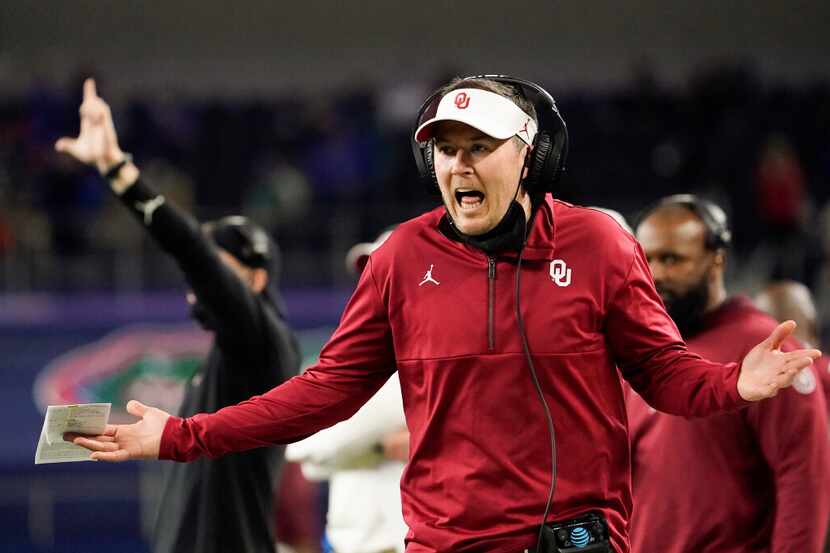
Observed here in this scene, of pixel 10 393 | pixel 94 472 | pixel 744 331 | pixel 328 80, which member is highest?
pixel 328 80

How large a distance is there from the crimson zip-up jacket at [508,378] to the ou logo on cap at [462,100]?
32 centimetres

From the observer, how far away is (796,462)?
381 cm

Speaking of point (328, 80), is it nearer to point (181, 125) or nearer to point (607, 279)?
point (181, 125)

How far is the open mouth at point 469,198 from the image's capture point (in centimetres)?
323

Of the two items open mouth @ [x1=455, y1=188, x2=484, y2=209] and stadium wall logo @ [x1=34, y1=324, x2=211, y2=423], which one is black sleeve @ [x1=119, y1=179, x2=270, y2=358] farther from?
stadium wall logo @ [x1=34, y1=324, x2=211, y2=423]

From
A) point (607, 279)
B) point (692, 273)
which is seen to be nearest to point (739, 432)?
point (692, 273)

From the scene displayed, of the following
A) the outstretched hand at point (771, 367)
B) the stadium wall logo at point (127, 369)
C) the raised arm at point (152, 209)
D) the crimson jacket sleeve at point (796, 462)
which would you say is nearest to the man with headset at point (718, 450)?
the crimson jacket sleeve at point (796, 462)

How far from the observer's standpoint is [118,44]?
16.0 meters

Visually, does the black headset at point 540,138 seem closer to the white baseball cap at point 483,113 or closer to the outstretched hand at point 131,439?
the white baseball cap at point 483,113

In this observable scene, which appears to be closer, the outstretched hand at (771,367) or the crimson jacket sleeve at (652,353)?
the outstretched hand at (771,367)

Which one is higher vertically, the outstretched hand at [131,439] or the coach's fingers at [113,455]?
the outstretched hand at [131,439]

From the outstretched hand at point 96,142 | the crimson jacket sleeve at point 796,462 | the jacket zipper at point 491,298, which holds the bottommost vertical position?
the crimson jacket sleeve at point 796,462

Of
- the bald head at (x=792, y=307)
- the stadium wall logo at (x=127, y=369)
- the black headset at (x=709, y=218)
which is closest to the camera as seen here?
the black headset at (x=709, y=218)

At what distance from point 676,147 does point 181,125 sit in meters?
4.95
